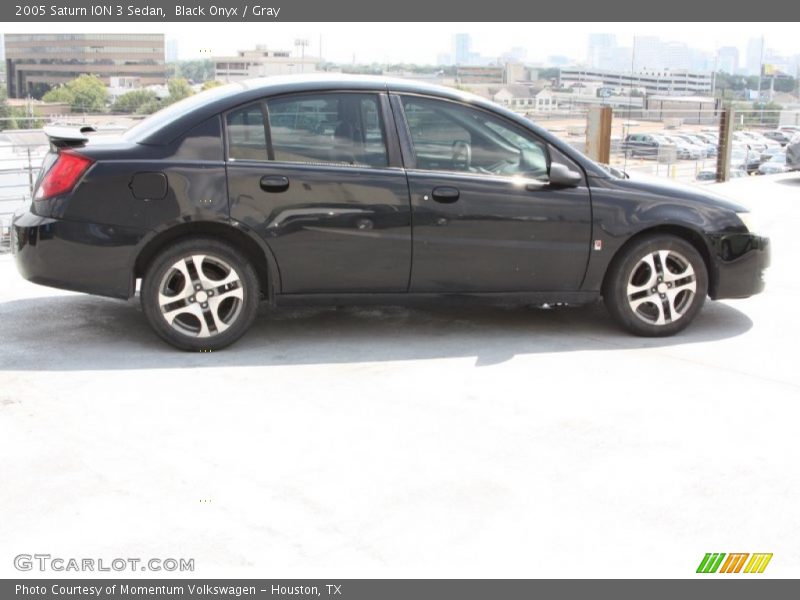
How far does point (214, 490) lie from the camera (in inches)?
161

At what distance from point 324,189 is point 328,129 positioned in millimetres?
365

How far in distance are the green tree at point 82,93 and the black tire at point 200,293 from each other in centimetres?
3664

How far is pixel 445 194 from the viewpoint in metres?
6.14

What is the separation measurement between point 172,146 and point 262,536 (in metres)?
2.88

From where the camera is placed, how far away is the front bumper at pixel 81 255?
5816 millimetres

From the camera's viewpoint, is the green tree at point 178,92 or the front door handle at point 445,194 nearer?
the front door handle at point 445,194

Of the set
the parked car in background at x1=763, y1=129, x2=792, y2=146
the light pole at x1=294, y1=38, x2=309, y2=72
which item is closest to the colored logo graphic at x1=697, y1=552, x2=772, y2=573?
the light pole at x1=294, y1=38, x2=309, y2=72

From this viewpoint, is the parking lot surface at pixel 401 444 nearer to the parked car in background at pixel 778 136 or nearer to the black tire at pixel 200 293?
the black tire at pixel 200 293

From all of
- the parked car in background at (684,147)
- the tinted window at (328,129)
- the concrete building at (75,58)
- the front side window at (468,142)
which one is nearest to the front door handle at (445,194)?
the front side window at (468,142)

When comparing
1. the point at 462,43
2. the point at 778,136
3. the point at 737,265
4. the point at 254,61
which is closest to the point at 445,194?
the point at 737,265

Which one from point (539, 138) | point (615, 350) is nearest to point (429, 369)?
point (615, 350)

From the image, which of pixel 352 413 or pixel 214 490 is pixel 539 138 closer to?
pixel 352 413

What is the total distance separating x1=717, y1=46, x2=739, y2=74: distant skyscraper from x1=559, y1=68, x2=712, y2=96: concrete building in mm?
2652

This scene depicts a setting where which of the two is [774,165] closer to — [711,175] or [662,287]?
[711,175]
